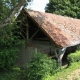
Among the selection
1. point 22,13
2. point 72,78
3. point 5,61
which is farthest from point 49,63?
point 22,13

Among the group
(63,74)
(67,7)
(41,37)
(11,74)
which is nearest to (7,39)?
(11,74)

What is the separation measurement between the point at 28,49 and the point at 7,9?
3.60m

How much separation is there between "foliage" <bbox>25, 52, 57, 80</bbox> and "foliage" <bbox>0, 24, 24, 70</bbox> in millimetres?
2504

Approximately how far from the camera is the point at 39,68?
418 inches

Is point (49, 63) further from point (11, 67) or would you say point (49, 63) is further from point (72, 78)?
point (11, 67)

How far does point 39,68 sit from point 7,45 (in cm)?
377

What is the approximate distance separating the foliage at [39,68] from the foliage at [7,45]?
8.22ft

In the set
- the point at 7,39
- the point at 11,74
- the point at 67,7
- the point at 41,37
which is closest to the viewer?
the point at 7,39

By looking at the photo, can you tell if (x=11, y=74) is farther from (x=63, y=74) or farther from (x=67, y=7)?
(x=67, y=7)

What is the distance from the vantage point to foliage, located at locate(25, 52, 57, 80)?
1058 centimetres

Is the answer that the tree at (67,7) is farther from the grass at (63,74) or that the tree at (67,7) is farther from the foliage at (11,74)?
the grass at (63,74)

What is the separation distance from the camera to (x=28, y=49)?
45.8 ft

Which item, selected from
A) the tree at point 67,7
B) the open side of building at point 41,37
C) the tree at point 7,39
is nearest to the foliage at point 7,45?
the tree at point 7,39

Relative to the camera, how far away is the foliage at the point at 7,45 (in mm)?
12648
